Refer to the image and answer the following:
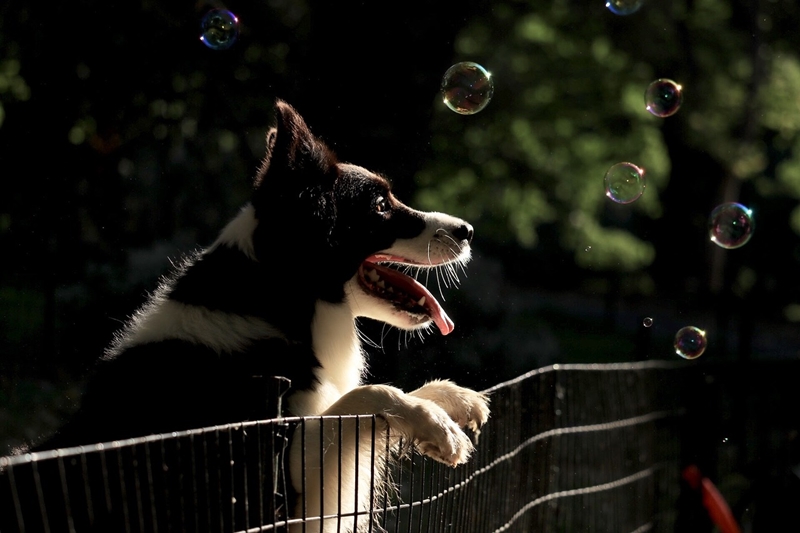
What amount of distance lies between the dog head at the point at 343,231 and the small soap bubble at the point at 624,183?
2.05m

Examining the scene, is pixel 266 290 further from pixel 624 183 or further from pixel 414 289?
pixel 624 183

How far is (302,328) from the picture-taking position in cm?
378

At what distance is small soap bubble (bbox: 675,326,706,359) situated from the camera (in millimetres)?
5855

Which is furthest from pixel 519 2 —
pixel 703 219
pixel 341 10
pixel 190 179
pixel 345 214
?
pixel 703 219

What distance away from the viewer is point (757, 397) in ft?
25.7

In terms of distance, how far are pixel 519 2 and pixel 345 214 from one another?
9.38 metres

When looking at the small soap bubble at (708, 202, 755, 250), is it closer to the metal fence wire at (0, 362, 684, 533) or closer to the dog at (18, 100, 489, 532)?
the metal fence wire at (0, 362, 684, 533)

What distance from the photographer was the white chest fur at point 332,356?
3600 millimetres

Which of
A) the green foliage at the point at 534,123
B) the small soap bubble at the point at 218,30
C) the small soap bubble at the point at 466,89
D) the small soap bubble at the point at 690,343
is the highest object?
the green foliage at the point at 534,123

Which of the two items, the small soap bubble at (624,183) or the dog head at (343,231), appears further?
the small soap bubble at (624,183)

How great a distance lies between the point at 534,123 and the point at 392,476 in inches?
395

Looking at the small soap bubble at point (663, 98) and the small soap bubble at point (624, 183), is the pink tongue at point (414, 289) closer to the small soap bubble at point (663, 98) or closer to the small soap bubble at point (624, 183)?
the small soap bubble at point (624, 183)

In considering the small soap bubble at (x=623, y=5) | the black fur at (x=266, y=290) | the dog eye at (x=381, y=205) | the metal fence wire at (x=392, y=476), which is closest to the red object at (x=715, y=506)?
the metal fence wire at (x=392, y=476)

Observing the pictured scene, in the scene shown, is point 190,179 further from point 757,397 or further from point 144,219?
point 757,397
